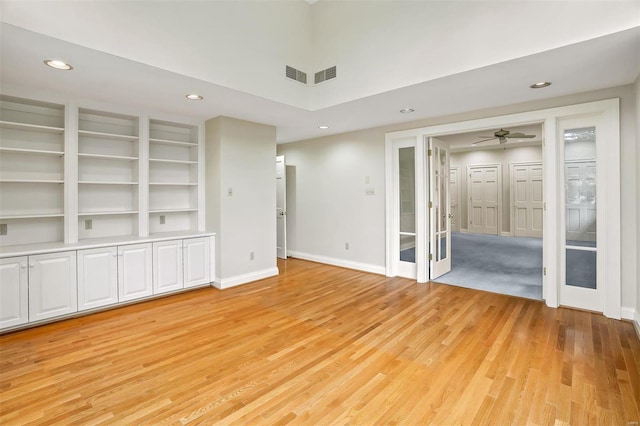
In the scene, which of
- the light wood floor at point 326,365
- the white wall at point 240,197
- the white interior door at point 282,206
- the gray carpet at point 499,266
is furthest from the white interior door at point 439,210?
the white interior door at point 282,206

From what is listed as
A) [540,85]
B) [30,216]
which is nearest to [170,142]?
[30,216]

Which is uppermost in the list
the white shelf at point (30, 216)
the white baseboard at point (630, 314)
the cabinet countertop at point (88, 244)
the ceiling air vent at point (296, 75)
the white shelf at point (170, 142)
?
the ceiling air vent at point (296, 75)

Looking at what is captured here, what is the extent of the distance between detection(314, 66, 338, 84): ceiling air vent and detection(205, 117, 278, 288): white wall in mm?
1310

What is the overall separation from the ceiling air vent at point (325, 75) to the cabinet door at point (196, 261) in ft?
9.03

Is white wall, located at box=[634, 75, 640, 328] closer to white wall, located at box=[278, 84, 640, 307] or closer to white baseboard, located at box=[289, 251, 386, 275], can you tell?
white wall, located at box=[278, 84, 640, 307]

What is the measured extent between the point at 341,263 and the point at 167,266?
3.03 m

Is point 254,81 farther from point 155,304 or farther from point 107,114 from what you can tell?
point 155,304

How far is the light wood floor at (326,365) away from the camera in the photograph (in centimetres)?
202

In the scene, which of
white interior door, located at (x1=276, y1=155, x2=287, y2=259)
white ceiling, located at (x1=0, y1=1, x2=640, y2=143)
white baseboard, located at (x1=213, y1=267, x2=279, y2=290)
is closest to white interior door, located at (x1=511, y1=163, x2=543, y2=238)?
white ceiling, located at (x1=0, y1=1, x2=640, y2=143)

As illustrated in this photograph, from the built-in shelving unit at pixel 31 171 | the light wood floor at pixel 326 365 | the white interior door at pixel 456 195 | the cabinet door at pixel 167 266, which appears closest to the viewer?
the light wood floor at pixel 326 365

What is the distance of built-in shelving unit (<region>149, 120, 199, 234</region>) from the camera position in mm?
4715

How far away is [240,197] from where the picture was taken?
16.2ft

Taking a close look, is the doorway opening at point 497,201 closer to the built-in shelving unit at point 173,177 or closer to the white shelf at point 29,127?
the built-in shelving unit at point 173,177

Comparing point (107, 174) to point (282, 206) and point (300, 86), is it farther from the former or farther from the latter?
point (282, 206)
